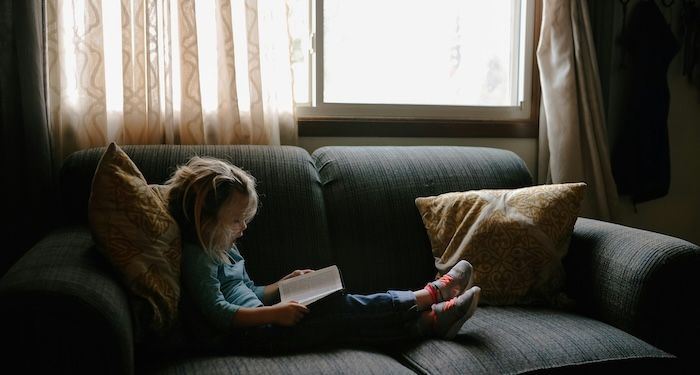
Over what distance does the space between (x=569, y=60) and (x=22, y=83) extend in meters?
2.03

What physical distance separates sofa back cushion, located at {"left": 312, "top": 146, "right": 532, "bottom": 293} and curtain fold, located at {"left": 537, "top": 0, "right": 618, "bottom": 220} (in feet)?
1.51

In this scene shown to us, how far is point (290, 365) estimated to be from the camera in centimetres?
142

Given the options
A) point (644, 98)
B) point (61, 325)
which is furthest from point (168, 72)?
point (644, 98)

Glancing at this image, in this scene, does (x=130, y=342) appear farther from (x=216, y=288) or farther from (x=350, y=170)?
(x=350, y=170)

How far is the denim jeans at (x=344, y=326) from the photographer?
1.53 m

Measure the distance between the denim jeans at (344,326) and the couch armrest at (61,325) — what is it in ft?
1.14

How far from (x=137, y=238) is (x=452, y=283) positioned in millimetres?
866

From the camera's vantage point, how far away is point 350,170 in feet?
7.01

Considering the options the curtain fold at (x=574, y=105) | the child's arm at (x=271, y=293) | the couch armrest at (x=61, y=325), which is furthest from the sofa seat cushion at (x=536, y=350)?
the curtain fold at (x=574, y=105)

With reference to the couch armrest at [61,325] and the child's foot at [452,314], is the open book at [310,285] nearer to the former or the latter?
the child's foot at [452,314]

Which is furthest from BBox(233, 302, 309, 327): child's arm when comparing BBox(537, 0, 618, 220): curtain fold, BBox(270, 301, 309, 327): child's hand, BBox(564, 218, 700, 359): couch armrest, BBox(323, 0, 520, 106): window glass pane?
BBox(537, 0, 618, 220): curtain fold

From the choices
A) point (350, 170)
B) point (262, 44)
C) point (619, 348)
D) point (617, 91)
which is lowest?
point (619, 348)

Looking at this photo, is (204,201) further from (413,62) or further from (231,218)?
(413,62)

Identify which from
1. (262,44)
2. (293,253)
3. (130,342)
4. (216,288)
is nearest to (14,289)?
(130,342)
